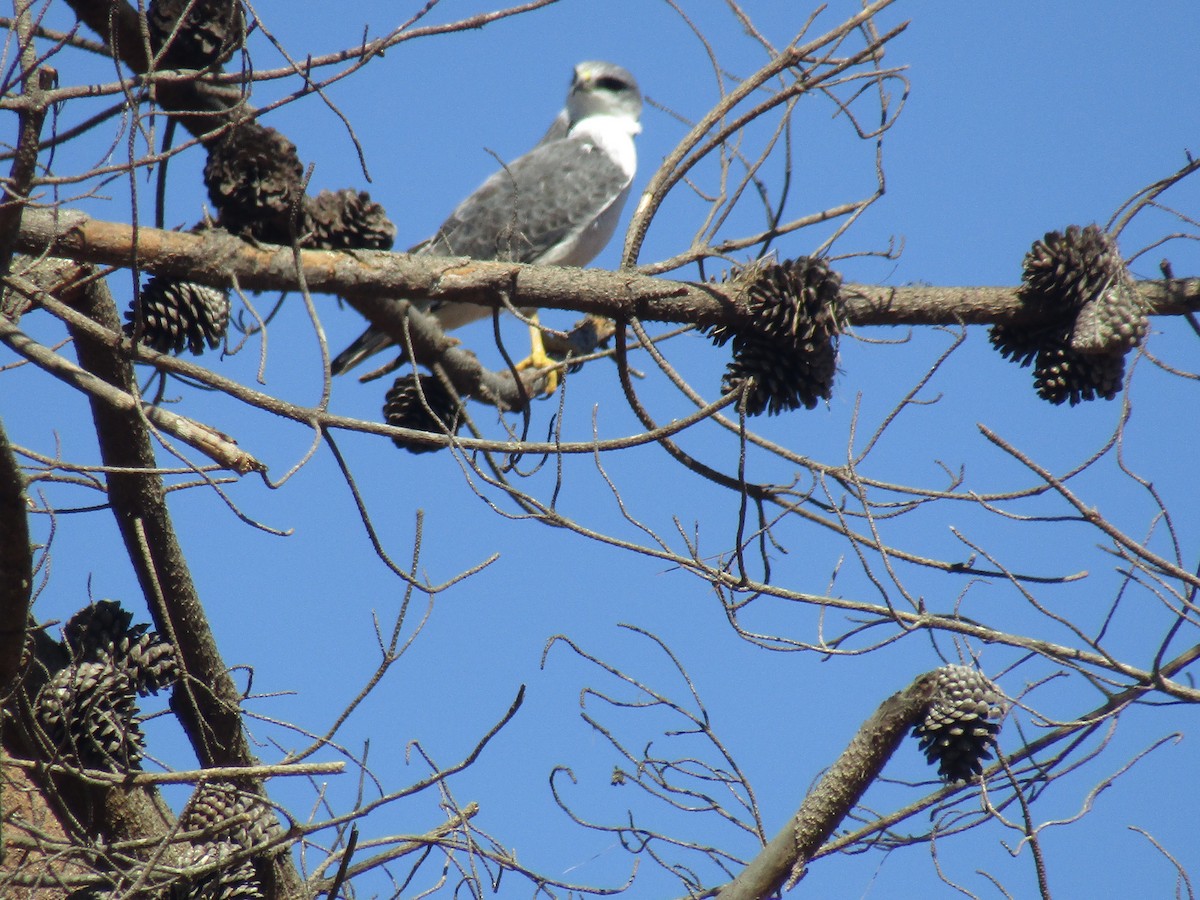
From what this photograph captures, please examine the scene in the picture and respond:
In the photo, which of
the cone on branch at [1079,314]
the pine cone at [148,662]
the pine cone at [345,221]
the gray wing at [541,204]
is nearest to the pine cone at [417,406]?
the pine cone at [345,221]

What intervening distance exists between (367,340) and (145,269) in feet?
6.76

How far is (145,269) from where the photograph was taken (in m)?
2.50

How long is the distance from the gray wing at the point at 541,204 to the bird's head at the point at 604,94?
0.72 m

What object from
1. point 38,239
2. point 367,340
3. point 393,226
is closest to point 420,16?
point 393,226

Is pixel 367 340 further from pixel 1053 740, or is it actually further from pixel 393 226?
pixel 1053 740

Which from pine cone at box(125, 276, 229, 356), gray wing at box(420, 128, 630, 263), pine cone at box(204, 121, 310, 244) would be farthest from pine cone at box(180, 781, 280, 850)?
gray wing at box(420, 128, 630, 263)

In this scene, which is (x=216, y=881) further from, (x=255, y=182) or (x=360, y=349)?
(x=360, y=349)

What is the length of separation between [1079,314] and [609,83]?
12.9 feet

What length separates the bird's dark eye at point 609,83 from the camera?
6234mm

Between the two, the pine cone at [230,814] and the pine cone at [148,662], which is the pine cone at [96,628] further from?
the pine cone at [230,814]

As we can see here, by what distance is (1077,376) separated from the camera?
2850mm

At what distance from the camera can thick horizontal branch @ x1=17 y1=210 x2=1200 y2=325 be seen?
2.43 meters

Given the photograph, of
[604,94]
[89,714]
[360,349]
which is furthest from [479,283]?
[604,94]

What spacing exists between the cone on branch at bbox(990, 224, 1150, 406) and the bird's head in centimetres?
365
